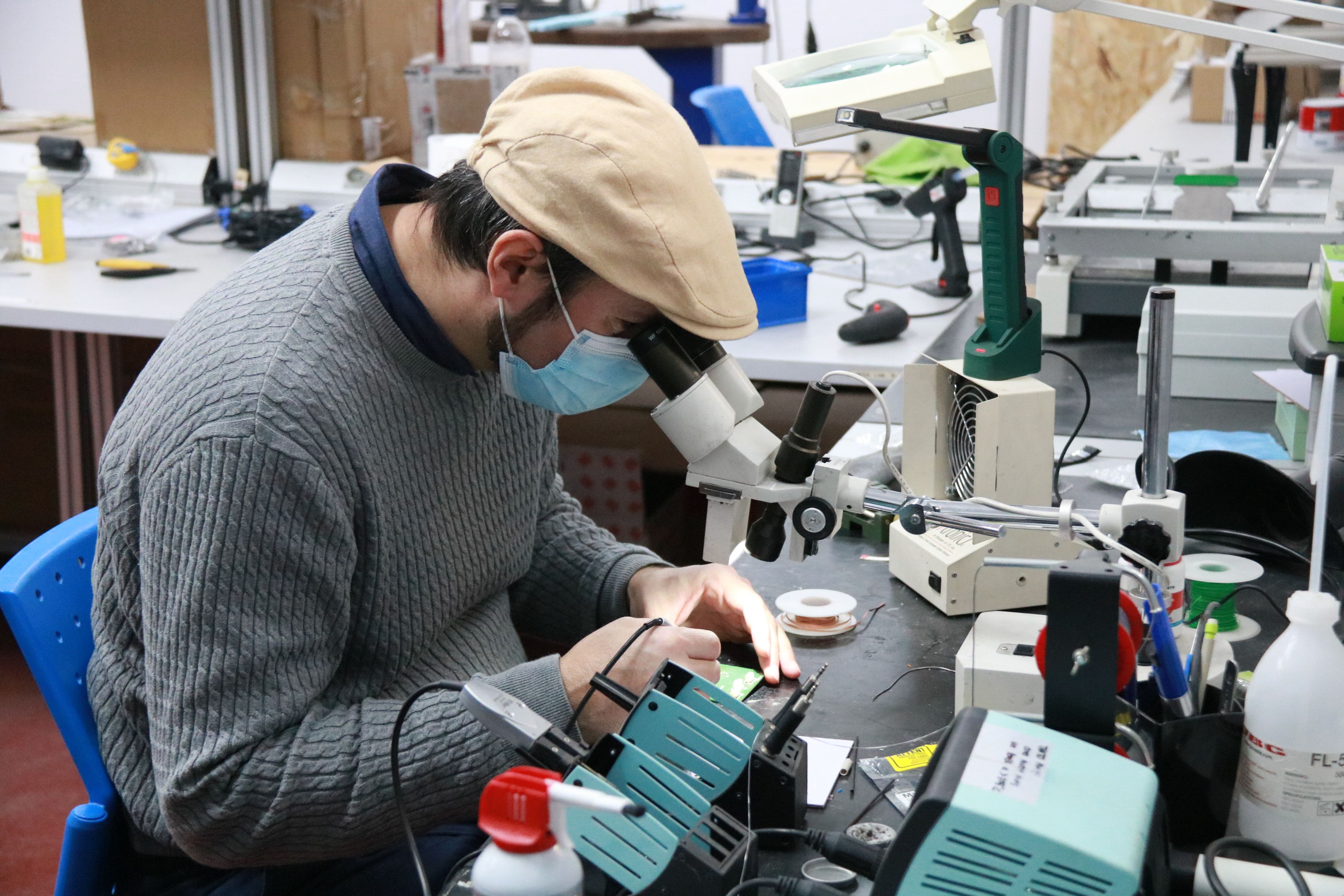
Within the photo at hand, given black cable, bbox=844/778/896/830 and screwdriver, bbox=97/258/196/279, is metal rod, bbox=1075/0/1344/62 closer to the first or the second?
black cable, bbox=844/778/896/830

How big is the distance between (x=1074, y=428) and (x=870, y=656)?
708 mm

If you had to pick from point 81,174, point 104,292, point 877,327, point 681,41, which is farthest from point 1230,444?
point 681,41

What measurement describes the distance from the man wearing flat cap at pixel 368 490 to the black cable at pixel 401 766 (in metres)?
0.01

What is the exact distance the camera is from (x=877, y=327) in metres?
2.18

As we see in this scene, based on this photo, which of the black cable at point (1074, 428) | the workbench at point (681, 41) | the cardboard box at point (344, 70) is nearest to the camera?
the black cable at point (1074, 428)

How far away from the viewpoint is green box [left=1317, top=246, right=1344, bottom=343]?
1427 mm

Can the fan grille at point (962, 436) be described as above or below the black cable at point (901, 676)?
above

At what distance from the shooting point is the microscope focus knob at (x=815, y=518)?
978mm

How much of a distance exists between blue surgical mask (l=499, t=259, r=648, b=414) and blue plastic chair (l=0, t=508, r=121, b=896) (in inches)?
18.6

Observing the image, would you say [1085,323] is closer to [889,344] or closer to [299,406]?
[889,344]

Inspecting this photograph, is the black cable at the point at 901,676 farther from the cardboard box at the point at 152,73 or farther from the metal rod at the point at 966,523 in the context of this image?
the cardboard box at the point at 152,73

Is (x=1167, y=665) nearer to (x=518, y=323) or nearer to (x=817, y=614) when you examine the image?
(x=817, y=614)

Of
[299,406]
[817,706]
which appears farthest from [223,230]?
[817,706]

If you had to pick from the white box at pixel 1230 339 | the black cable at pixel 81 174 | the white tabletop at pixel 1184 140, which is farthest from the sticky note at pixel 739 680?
the black cable at pixel 81 174
